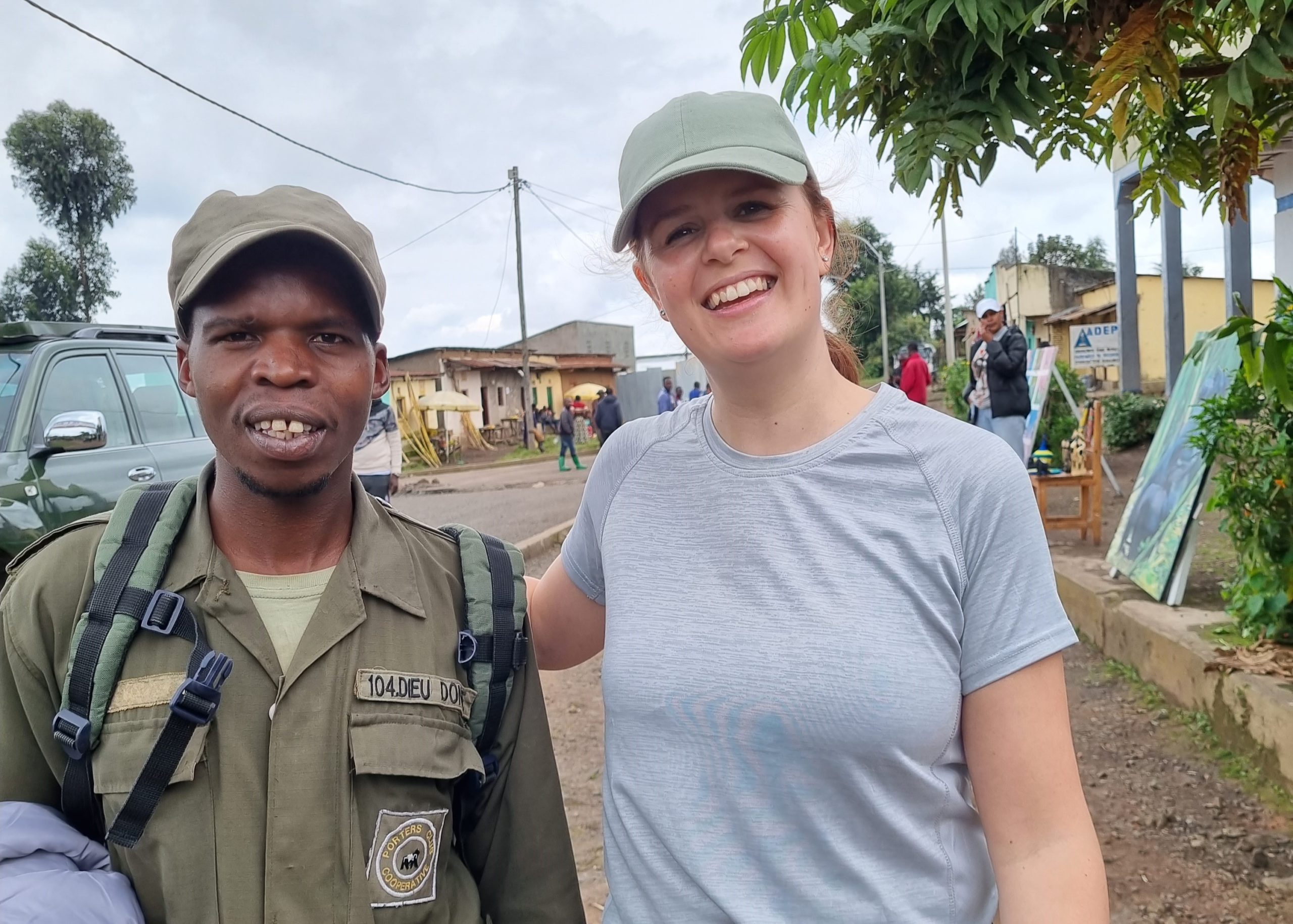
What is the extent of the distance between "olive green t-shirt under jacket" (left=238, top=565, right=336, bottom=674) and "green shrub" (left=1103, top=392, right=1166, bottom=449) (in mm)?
12553

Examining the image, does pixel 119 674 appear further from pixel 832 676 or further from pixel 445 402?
pixel 445 402

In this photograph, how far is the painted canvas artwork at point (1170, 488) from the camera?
5125 millimetres

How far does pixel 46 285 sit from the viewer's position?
28797 millimetres

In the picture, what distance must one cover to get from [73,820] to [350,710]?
1.31ft

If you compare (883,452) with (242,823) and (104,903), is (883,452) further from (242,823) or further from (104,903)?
(104,903)

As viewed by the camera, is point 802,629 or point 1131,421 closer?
point 802,629

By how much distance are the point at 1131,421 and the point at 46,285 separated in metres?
29.9

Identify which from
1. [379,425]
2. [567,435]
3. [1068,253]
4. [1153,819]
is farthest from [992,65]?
[1068,253]

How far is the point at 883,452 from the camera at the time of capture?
4.62ft

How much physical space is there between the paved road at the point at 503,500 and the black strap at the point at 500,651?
7.46 metres

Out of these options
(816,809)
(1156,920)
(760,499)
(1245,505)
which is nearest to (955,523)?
(760,499)

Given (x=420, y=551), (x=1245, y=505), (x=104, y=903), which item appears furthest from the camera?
(x=1245, y=505)

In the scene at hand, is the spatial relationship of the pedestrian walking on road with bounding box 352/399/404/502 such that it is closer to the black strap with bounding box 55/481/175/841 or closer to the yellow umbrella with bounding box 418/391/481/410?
the black strap with bounding box 55/481/175/841

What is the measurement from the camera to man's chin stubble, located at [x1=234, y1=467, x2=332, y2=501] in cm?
149
